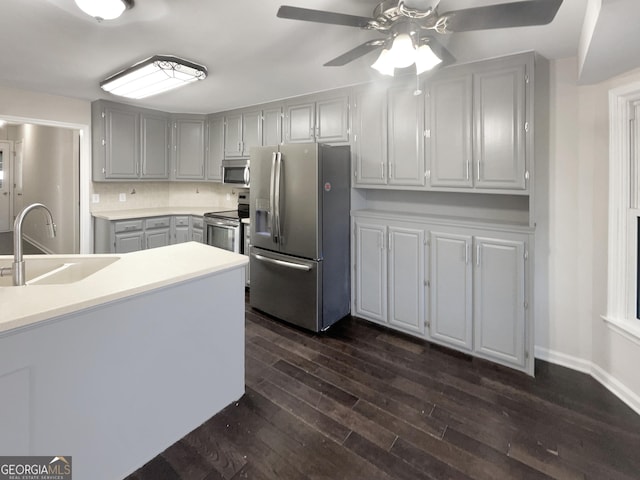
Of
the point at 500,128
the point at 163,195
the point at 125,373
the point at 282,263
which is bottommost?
the point at 125,373

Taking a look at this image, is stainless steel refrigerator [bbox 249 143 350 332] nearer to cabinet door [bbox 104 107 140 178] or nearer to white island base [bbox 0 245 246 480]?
white island base [bbox 0 245 246 480]

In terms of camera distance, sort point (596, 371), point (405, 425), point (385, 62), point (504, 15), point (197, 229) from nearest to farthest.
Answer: point (504, 15)
point (385, 62)
point (405, 425)
point (596, 371)
point (197, 229)

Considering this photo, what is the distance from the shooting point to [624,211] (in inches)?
87.4

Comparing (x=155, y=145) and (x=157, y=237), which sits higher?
(x=155, y=145)

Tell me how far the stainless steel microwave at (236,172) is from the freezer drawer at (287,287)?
45.2 inches

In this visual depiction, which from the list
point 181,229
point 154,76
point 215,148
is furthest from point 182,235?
point 154,76

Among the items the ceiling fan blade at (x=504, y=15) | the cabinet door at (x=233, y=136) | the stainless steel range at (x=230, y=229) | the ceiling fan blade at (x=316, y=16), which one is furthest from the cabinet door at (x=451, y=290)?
the cabinet door at (x=233, y=136)

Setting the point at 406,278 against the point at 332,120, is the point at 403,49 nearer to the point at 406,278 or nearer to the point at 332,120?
the point at 332,120

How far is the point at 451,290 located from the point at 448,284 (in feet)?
0.17

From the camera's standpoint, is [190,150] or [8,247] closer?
[190,150]

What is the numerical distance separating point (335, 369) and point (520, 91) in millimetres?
2413

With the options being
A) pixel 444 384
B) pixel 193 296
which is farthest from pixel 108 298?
pixel 444 384

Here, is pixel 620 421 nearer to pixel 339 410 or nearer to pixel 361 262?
pixel 339 410

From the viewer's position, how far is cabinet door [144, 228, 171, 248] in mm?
4355
